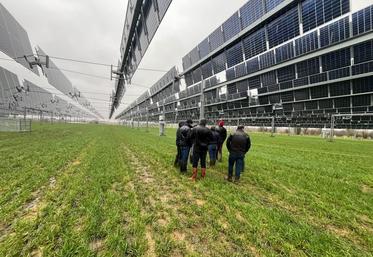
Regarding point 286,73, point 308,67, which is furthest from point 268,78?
point 308,67

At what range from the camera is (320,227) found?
3602 mm

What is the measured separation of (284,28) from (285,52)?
316 cm

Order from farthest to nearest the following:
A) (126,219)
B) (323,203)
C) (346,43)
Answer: (346,43), (323,203), (126,219)

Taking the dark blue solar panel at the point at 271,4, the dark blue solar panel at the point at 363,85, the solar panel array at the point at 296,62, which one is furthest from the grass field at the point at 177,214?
the dark blue solar panel at the point at 271,4

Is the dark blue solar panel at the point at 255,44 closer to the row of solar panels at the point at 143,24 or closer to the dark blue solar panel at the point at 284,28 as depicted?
the dark blue solar panel at the point at 284,28

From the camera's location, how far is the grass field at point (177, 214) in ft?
9.20

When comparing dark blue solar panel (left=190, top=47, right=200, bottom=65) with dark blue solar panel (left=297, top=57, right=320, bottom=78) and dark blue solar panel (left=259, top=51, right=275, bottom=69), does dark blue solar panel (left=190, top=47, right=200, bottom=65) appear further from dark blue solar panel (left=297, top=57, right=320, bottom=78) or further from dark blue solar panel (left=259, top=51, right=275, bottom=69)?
dark blue solar panel (left=297, top=57, right=320, bottom=78)

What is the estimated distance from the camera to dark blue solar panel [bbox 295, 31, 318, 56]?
82.7 ft

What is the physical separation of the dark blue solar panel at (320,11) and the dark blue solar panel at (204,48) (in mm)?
21085

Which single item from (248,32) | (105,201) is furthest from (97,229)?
(248,32)

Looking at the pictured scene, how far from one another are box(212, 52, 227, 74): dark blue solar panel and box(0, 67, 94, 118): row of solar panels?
115 feet

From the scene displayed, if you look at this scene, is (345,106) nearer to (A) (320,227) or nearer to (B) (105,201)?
(A) (320,227)

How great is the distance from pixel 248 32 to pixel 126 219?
117 feet

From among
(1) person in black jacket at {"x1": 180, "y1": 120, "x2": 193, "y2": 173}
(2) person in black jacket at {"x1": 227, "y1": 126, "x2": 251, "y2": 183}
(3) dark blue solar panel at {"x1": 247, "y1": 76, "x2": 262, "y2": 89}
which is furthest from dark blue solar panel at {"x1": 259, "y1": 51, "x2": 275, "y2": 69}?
(2) person in black jacket at {"x1": 227, "y1": 126, "x2": 251, "y2": 183}
